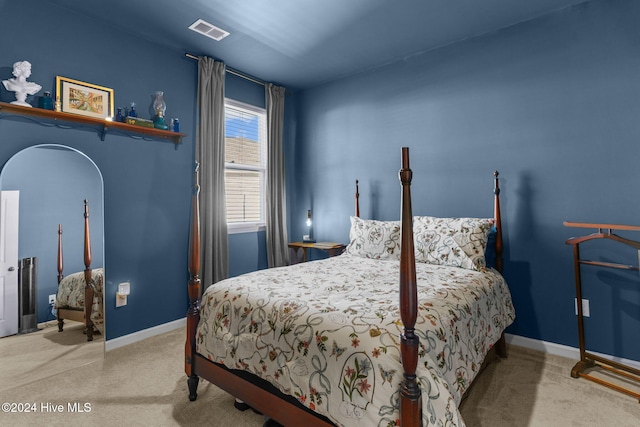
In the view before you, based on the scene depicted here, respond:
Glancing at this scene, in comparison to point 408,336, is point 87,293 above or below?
below

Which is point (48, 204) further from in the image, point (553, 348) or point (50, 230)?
point (553, 348)

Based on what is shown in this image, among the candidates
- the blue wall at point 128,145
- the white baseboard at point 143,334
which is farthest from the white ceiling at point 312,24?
the white baseboard at point 143,334

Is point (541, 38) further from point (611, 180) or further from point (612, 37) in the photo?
point (611, 180)

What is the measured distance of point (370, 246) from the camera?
2979 mm

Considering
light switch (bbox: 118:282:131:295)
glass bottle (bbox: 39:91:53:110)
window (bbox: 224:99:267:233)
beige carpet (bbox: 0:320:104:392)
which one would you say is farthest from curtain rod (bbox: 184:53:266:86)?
beige carpet (bbox: 0:320:104:392)

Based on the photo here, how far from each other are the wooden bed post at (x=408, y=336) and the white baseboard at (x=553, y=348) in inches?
82.2

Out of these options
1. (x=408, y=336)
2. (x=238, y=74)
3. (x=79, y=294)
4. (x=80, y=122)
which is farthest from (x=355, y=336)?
(x=238, y=74)

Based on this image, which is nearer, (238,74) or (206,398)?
(206,398)

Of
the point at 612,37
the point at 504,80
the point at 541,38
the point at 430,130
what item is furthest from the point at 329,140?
the point at 612,37

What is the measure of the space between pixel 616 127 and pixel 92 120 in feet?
13.1

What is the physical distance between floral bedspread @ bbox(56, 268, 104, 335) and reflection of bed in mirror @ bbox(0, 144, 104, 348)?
1.8 inches

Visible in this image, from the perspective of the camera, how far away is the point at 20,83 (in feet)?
7.37

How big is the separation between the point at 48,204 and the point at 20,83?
2.76ft

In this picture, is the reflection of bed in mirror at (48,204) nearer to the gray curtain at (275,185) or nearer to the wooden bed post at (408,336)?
the gray curtain at (275,185)
